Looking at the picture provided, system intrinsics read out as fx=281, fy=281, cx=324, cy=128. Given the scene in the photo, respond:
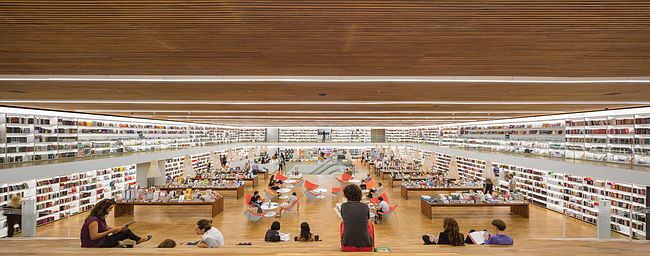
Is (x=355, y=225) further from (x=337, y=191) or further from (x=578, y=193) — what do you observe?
(x=578, y=193)

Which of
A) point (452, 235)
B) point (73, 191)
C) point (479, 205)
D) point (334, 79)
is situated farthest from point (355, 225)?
point (73, 191)

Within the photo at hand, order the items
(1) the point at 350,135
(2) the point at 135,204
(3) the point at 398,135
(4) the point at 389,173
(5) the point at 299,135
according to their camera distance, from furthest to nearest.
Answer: (5) the point at 299,135 < (1) the point at 350,135 < (3) the point at 398,135 < (4) the point at 389,173 < (2) the point at 135,204

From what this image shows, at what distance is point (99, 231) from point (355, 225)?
294 cm

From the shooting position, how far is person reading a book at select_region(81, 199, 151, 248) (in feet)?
10.3

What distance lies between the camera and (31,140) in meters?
8.74

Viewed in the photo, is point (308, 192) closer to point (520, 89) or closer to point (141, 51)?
point (520, 89)

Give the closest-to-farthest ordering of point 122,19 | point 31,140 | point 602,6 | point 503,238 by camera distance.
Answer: point 602,6 < point 122,19 < point 503,238 < point 31,140

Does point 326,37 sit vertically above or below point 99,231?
above

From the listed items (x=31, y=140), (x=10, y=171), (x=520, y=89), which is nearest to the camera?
(x=520, y=89)

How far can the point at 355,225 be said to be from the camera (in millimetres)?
2664

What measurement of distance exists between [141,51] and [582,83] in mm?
6013

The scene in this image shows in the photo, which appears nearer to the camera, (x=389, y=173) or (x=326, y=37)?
(x=326, y=37)

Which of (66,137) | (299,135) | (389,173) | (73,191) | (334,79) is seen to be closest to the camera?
(334,79)

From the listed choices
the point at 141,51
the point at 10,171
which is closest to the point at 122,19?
the point at 141,51
